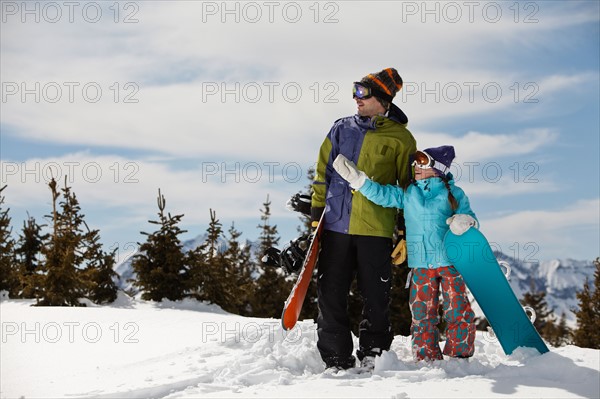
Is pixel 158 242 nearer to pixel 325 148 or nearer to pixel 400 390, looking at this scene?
pixel 325 148

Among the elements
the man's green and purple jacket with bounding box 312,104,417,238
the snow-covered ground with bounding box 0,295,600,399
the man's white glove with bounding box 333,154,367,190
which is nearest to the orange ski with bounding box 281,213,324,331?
the man's green and purple jacket with bounding box 312,104,417,238

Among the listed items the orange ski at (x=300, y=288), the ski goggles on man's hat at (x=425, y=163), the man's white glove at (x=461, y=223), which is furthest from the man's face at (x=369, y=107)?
the man's white glove at (x=461, y=223)

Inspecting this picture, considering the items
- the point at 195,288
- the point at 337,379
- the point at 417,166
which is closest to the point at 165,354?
the point at 337,379

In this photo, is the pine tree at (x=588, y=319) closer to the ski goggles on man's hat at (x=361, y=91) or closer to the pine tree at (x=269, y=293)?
the pine tree at (x=269, y=293)

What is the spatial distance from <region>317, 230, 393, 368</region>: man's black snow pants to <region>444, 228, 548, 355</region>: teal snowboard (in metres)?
0.66

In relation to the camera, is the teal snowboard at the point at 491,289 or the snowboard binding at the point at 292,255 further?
the snowboard binding at the point at 292,255

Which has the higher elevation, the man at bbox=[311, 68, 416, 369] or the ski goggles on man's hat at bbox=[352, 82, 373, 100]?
the ski goggles on man's hat at bbox=[352, 82, 373, 100]

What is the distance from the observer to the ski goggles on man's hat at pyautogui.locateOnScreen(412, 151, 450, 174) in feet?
17.5

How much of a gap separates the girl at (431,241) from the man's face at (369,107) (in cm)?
58

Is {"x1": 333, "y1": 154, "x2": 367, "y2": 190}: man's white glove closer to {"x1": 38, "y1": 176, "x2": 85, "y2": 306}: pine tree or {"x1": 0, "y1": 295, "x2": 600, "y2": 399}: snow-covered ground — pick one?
{"x1": 0, "y1": 295, "x2": 600, "y2": 399}: snow-covered ground

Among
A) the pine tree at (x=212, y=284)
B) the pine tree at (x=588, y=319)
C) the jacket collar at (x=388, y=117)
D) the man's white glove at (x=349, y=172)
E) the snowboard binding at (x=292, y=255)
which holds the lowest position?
the pine tree at (x=588, y=319)

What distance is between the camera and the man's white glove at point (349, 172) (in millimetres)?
5176

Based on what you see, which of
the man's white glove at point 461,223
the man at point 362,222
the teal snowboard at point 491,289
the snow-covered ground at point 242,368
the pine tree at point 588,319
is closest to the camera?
the snow-covered ground at point 242,368

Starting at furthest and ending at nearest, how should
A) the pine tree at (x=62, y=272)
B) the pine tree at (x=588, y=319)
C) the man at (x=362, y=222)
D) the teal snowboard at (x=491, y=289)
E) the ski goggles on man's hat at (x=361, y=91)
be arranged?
the pine tree at (x=588, y=319)
the pine tree at (x=62, y=272)
the ski goggles on man's hat at (x=361, y=91)
the man at (x=362, y=222)
the teal snowboard at (x=491, y=289)
